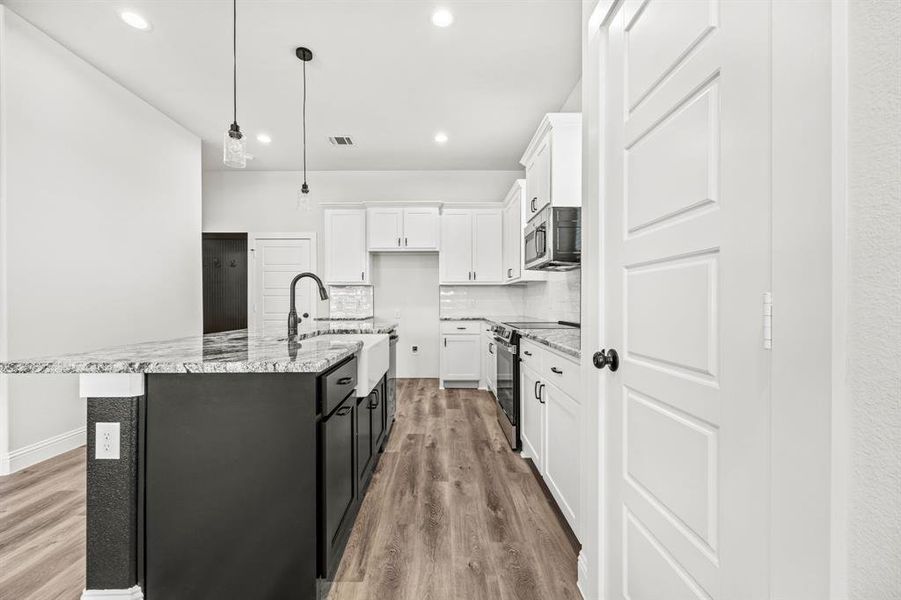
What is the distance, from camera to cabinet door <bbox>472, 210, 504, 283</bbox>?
17.5 ft

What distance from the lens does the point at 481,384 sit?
5203 mm

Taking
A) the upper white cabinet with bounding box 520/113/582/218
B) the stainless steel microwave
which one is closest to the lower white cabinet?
the stainless steel microwave

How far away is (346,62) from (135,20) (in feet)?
4.59

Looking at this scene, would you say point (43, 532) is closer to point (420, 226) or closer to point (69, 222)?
point (69, 222)

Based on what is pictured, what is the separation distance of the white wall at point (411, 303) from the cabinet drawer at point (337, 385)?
3.72m

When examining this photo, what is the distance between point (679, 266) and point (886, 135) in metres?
0.47

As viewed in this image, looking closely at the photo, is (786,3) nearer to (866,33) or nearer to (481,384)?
(866,33)

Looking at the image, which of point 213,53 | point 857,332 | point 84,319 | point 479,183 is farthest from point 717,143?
point 479,183

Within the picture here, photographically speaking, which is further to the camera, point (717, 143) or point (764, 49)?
point (717, 143)

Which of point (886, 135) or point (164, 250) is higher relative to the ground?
point (164, 250)

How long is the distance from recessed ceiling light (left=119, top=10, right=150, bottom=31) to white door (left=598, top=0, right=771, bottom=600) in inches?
123

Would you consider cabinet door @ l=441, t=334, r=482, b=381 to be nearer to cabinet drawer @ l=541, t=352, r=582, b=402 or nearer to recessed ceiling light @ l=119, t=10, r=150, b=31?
cabinet drawer @ l=541, t=352, r=582, b=402

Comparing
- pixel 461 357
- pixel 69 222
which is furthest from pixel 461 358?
pixel 69 222

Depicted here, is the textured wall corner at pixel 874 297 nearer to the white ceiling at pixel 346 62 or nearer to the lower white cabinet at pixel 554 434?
the lower white cabinet at pixel 554 434
